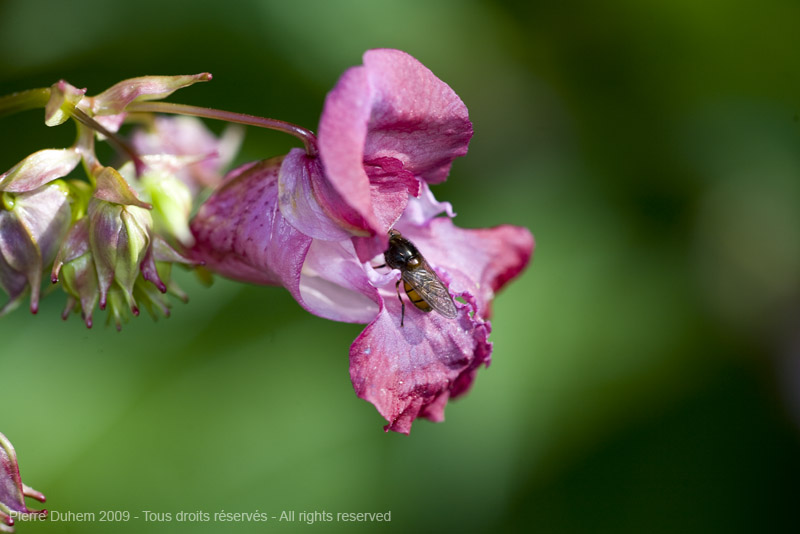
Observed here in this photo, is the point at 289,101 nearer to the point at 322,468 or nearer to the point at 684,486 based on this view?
the point at 322,468

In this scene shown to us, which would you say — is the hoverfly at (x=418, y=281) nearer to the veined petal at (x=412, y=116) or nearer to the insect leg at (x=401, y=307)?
the insect leg at (x=401, y=307)

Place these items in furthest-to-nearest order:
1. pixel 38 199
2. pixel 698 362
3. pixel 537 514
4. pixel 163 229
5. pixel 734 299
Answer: pixel 734 299, pixel 698 362, pixel 537 514, pixel 163 229, pixel 38 199

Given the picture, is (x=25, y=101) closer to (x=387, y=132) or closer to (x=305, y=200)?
(x=305, y=200)

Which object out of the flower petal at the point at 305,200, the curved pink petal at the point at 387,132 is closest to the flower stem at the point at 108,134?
the flower petal at the point at 305,200

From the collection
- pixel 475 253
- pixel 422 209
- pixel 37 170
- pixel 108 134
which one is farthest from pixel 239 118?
pixel 475 253

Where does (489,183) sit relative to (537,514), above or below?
above

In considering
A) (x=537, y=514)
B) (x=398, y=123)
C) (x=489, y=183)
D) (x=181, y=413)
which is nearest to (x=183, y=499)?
(x=181, y=413)

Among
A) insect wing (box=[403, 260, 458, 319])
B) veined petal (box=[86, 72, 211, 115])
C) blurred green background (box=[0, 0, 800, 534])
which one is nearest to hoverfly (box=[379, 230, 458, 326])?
insect wing (box=[403, 260, 458, 319])
